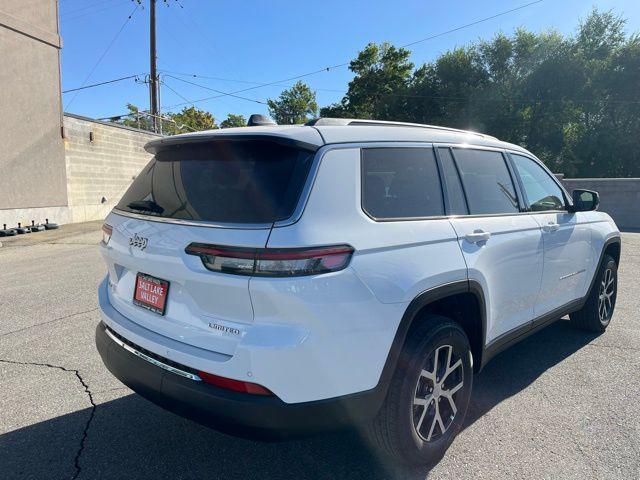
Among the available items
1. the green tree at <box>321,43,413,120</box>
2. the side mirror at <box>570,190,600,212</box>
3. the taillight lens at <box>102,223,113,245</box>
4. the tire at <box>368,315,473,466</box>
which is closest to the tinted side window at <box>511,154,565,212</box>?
the side mirror at <box>570,190,600,212</box>

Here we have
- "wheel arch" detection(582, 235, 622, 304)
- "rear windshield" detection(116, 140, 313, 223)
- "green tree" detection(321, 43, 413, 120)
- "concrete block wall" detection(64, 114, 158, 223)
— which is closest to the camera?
"rear windshield" detection(116, 140, 313, 223)

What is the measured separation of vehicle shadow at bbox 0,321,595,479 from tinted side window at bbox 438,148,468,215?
143 cm

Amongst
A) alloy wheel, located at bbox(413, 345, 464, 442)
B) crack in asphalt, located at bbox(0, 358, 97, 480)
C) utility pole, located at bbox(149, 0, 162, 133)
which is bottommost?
crack in asphalt, located at bbox(0, 358, 97, 480)

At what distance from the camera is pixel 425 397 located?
257 cm

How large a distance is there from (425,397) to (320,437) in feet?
2.54

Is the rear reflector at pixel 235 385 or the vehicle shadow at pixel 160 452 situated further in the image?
the vehicle shadow at pixel 160 452

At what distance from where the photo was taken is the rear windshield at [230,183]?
6.93 ft

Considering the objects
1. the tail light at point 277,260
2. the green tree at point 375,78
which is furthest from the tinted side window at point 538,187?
the green tree at point 375,78

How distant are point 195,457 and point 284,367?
1142 mm

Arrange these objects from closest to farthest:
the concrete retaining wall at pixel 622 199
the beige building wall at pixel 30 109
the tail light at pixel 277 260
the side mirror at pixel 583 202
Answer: the tail light at pixel 277 260 < the side mirror at pixel 583 202 < the beige building wall at pixel 30 109 < the concrete retaining wall at pixel 622 199

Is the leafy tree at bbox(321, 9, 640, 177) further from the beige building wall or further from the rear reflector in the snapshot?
the rear reflector

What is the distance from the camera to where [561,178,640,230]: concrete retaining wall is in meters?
14.6

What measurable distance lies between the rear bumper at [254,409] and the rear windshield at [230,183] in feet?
2.55

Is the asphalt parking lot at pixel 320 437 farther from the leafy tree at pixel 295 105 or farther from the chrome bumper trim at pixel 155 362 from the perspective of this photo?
the leafy tree at pixel 295 105
